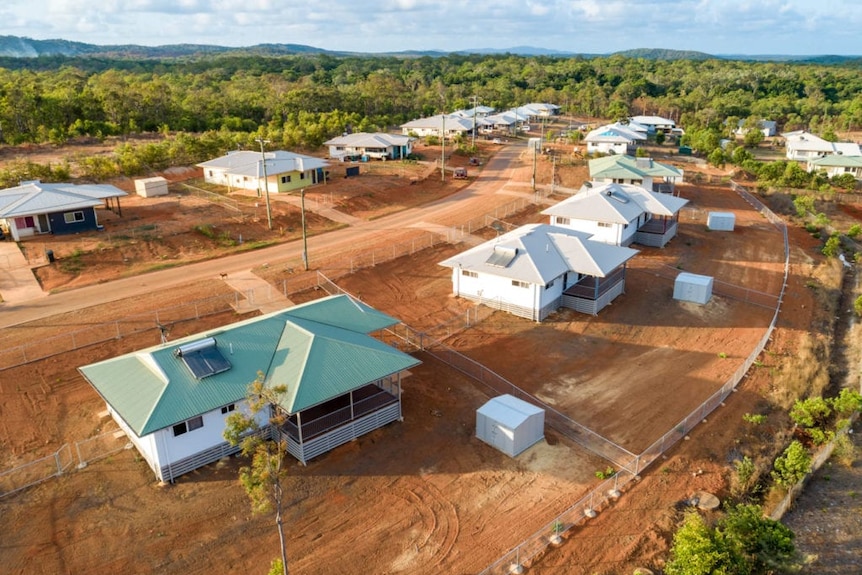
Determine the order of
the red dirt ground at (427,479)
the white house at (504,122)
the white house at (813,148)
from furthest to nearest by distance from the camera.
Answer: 1. the white house at (504,122)
2. the white house at (813,148)
3. the red dirt ground at (427,479)

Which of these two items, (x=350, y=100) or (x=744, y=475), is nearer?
(x=744, y=475)

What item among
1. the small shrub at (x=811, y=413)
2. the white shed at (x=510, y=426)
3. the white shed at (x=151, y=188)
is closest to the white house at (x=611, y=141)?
the white shed at (x=151, y=188)

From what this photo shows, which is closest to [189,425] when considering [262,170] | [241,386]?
[241,386]

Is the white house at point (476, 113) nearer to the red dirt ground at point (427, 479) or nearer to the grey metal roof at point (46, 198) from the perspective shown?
the grey metal roof at point (46, 198)

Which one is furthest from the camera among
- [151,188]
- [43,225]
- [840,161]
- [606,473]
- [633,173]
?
[840,161]

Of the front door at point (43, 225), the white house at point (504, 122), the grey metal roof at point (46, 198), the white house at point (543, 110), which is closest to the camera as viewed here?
the grey metal roof at point (46, 198)

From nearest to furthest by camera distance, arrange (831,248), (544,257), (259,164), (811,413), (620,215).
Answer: (811,413) < (544,257) < (620,215) < (831,248) < (259,164)

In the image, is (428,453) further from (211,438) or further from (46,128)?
(46,128)

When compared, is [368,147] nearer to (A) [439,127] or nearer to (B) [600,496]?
(A) [439,127]
